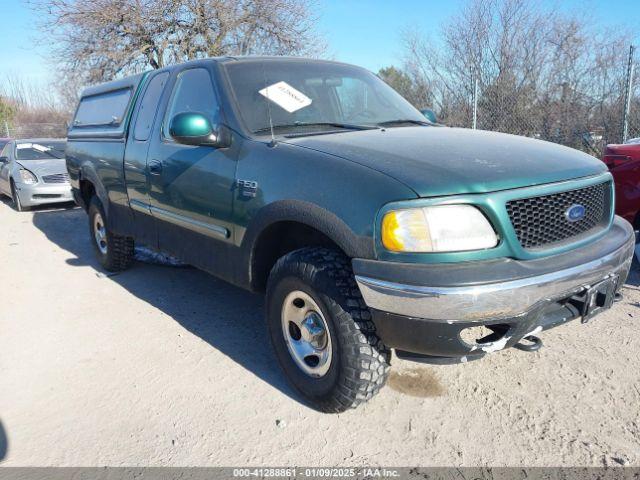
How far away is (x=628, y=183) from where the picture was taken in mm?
4680

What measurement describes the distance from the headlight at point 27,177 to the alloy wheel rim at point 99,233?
5.41 m

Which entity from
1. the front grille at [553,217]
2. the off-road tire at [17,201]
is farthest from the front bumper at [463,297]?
the off-road tire at [17,201]

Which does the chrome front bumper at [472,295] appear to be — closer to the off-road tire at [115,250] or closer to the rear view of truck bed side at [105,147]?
the rear view of truck bed side at [105,147]

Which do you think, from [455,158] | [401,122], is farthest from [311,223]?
[401,122]

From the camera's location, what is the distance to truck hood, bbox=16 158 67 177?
10.3 meters

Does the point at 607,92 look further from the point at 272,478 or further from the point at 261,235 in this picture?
the point at 272,478

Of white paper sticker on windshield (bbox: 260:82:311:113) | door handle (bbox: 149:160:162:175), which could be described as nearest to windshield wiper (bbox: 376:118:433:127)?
white paper sticker on windshield (bbox: 260:82:311:113)

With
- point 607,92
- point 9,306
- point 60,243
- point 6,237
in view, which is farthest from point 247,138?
point 607,92

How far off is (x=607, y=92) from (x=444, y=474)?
9.02 metres

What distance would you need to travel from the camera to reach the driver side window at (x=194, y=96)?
11.5 ft

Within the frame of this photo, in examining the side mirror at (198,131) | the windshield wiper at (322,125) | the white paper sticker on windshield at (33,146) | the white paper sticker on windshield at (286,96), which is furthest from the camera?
the white paper sticker on windshield at (33,146)

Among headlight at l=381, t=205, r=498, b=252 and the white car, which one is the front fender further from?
the white car

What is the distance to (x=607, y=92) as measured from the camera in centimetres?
921

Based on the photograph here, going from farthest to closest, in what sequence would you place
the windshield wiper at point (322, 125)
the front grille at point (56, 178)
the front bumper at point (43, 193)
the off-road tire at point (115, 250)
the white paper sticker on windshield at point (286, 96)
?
the front grille at point (56, 178), the front bumper at point (43, 193), the off-road tire at point (115, 250), the white paper sticker on windshield at point (286, 96), the windshield wiper at point (322, 125)
